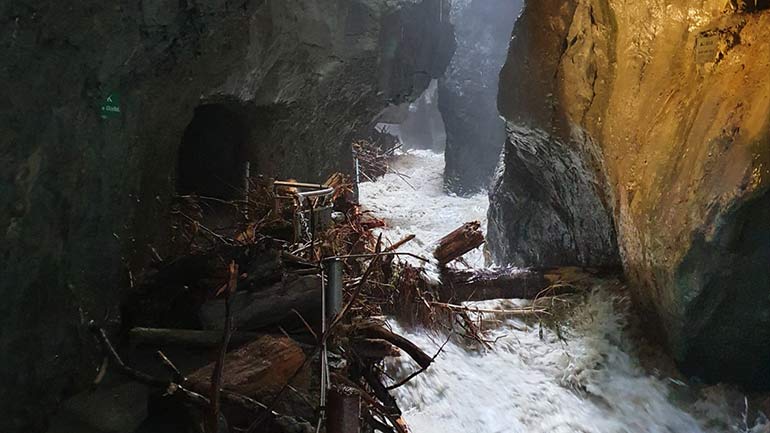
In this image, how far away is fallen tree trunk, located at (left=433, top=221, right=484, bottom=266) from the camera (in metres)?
3.79

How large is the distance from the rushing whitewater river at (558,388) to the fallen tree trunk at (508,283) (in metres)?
0.14

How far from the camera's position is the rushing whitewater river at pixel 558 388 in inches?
106

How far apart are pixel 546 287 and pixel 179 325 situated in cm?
259

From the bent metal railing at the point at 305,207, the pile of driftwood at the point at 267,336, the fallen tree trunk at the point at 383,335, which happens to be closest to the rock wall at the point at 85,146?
the pile of driftwood at the point at 267,336

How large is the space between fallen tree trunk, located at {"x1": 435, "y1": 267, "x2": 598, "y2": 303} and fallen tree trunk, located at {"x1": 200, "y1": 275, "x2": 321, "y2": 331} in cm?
164

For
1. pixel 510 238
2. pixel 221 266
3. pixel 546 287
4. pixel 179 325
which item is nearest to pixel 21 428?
pixel 179 325

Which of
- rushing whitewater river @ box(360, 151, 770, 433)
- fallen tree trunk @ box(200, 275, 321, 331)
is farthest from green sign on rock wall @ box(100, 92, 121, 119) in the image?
rushing whitewater river @ box(360, 151, 770, 433)

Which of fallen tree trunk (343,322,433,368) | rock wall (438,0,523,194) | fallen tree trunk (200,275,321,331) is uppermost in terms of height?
rock wall (438,0,523,194)

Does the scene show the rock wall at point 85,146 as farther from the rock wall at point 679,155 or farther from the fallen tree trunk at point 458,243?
the rock wall at point 679,155

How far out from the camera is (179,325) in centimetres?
207

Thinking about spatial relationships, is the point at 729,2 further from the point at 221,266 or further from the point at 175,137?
the point at 175,137

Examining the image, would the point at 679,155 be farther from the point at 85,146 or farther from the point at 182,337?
the point at 85,146

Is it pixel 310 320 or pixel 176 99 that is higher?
pixel 176 99

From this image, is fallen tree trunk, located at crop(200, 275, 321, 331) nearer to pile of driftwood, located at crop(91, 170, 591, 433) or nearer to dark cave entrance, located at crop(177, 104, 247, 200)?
pile of driftwood, located at crop(91, 170, 591, 433)
